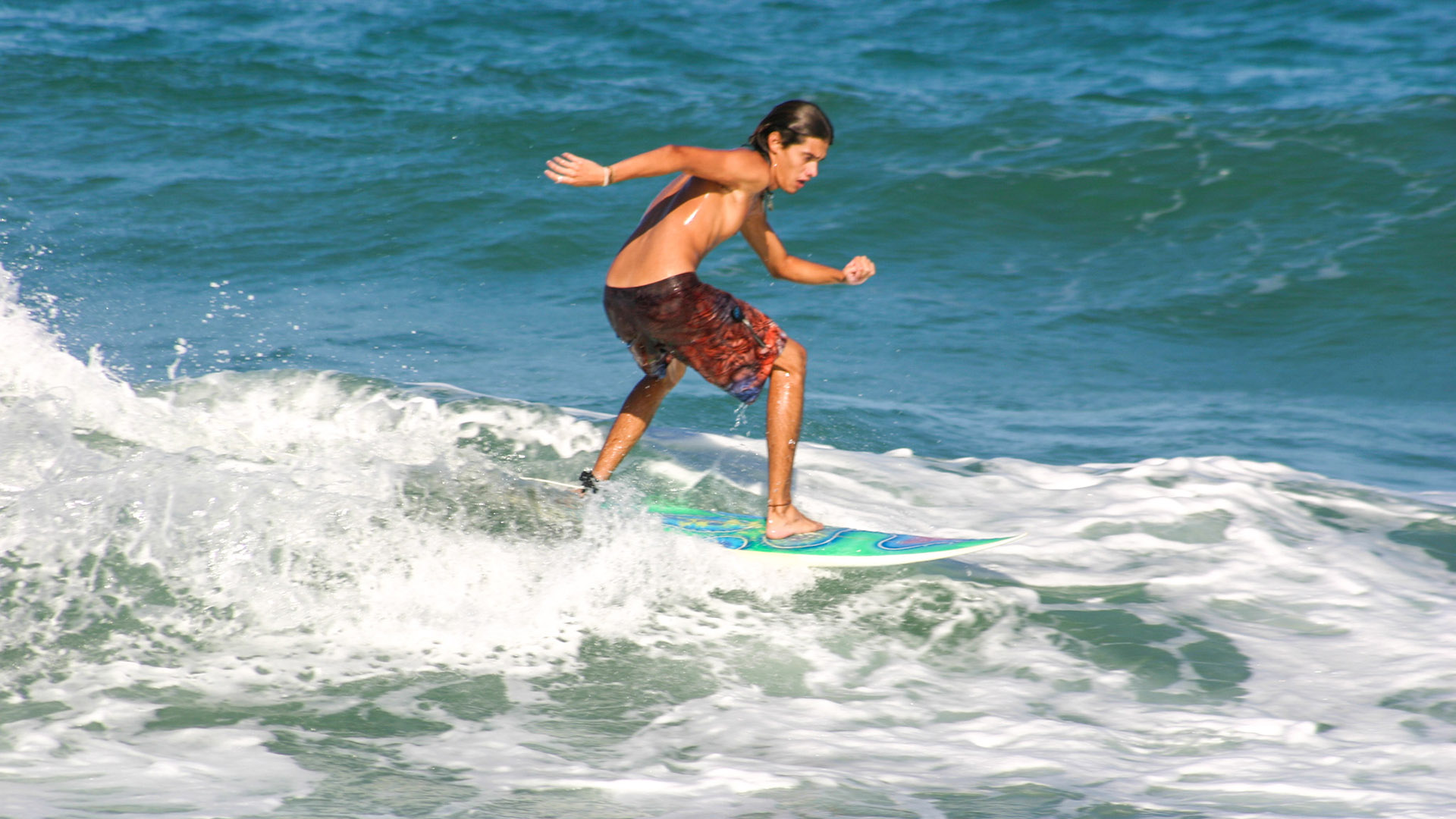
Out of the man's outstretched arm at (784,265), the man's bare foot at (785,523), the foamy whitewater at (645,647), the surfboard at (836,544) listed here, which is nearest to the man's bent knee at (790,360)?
the man's outstretched arm at (784,265)

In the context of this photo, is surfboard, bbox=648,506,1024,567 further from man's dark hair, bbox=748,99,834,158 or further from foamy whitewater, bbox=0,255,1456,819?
man's dark hair, bbox=748,99,834,158

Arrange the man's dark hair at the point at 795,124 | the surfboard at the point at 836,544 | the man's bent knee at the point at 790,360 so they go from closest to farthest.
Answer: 1. the man's dark hair at the point at 795,124
2. the surfboard at the point at 836,544
3. the man's bent knee at the point at 790,360

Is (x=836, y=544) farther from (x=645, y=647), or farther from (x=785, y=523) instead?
(x=645, y=647)

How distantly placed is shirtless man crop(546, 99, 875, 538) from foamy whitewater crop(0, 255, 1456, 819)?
0.55 metres

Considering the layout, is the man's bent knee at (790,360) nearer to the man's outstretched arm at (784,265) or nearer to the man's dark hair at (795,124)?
the man's outstretched arm at (784,265)

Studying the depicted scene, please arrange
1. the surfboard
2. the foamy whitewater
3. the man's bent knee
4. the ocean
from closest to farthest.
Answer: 1. the foamy whitewater
2. the ocean
3. the surfboard
4. the man's bent knee

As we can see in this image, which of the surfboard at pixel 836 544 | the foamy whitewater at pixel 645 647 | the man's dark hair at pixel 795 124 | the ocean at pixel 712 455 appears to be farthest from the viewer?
the surfboard at pixel 836 544

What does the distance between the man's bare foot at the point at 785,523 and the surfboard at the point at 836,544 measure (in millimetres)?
22

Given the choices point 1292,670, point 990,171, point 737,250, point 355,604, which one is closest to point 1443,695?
point 1292,670

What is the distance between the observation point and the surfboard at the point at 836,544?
4402mm

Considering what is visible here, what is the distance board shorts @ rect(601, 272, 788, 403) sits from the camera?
4305mm

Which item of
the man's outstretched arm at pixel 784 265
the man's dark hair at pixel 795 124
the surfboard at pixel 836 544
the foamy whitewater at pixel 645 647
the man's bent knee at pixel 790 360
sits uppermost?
the man's dark hair at pixel 795 124

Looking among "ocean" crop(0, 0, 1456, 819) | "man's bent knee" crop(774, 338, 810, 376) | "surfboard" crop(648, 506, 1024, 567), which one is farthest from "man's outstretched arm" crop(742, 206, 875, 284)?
"ocean" crop(0, 0, 1456, 819)

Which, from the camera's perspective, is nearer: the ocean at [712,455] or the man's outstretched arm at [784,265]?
the ocean at [712,455]
